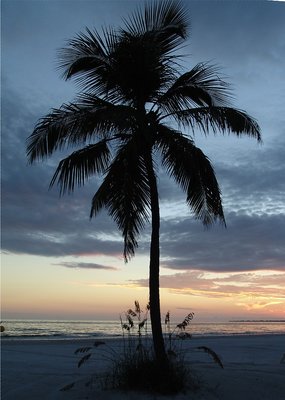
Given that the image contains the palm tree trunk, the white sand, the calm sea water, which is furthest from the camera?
the calm sea water

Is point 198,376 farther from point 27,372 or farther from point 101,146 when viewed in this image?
point 101,146

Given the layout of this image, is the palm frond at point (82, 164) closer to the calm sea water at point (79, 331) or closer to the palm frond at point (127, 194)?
the palm frond at point (127, 194)

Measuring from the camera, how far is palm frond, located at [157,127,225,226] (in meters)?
10.2

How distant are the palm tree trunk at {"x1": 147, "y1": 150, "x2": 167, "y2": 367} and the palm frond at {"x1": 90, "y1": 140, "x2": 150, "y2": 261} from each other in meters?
0.50

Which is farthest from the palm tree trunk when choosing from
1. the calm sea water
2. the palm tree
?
the calm sea water

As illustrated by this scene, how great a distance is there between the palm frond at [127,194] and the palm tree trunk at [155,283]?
50 centimetres

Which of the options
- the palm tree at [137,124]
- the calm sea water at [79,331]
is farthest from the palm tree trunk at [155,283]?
the calm sea water at [79,331]

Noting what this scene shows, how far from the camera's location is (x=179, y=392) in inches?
350

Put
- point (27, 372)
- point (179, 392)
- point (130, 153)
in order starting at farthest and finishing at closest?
point (27, 372) < point (130, 153) < point (179, 392)

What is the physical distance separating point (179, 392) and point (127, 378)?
3.41 ft

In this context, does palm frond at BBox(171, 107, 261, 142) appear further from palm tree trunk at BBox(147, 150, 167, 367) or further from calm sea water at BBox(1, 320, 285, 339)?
calm sea water at BBox(1, 320, 285, 339)

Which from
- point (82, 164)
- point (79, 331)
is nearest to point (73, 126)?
point (82, 164)

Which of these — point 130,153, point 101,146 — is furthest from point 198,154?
point 101,146

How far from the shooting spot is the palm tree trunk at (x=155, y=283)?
906 centimetres
